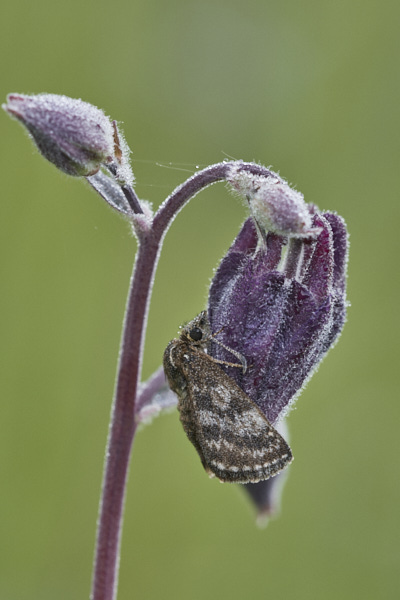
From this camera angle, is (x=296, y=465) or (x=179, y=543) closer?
(x=179, y=543)

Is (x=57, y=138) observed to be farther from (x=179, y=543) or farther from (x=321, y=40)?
(x=321, y=40)

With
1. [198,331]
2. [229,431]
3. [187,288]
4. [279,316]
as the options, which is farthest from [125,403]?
[187,288]

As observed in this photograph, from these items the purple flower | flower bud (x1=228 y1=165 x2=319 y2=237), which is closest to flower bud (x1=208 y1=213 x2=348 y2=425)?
the purple flower

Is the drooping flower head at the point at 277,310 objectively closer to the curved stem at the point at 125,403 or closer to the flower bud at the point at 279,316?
the flower bud at the point at 279,316

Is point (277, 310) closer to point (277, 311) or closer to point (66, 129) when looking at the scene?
point (277, 311)

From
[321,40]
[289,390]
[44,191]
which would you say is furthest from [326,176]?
[289,390]
